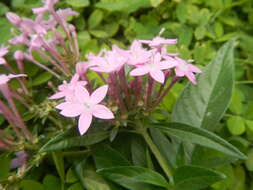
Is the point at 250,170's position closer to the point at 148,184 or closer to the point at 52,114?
the point at 148,184

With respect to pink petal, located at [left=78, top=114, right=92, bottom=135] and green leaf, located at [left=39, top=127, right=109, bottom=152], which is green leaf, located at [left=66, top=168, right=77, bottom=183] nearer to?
green leaf, located at [left=39, top=127, right=109, bottom=152]

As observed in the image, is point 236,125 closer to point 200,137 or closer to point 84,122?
point 200,137

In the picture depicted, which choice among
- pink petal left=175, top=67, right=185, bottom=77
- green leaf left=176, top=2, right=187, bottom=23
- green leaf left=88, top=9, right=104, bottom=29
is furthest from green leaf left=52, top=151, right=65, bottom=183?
green leaf left=176, top=2, right=187, bottom=23

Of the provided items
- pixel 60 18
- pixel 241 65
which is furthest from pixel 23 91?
pixel 241 65

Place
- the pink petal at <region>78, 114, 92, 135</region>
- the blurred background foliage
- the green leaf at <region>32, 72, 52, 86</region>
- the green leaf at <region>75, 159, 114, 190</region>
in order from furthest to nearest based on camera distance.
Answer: the green leaf at <region>32, 72, 52, 86</region>
the blurred background foliage
the green leaf at <region>75, 159, 114, 190</region>
the pink petal at <region>78, 114, 92, 135</region>

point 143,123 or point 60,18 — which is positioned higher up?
point 60,18
